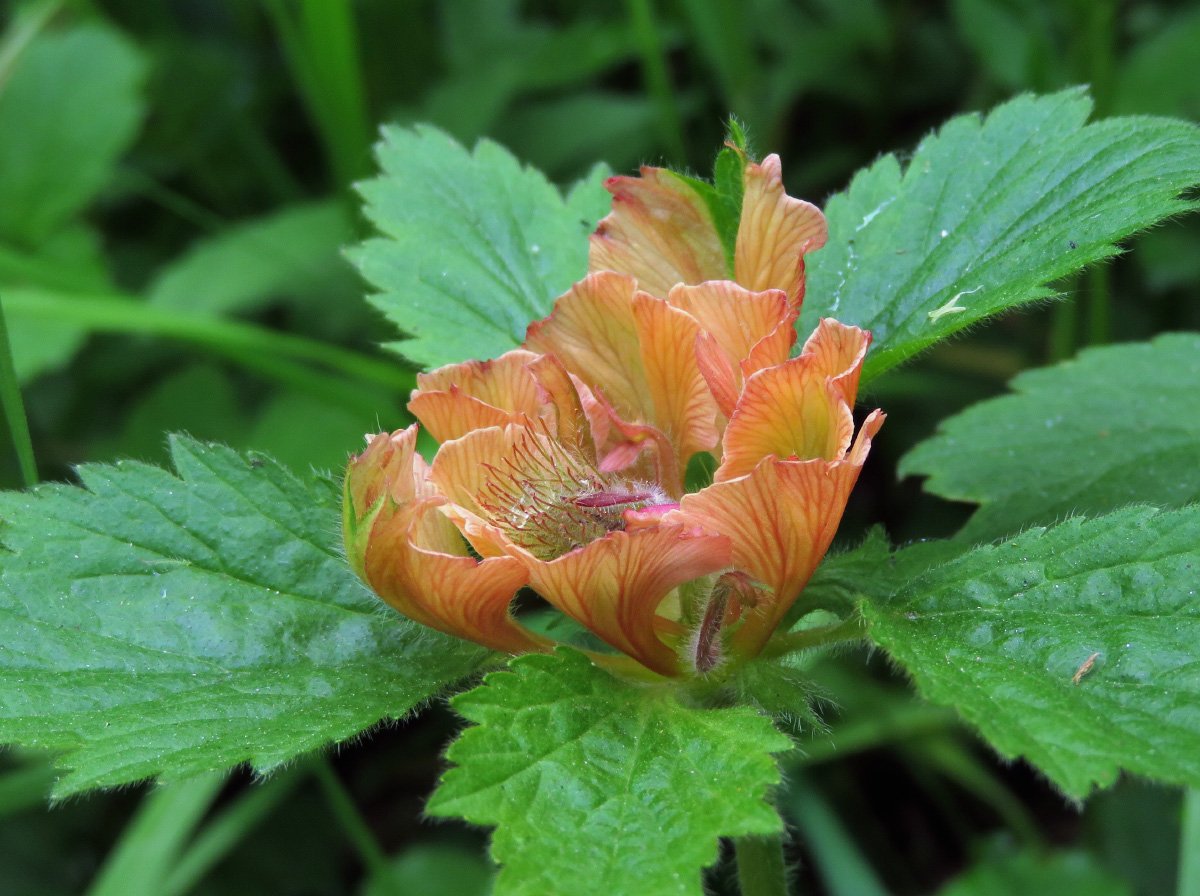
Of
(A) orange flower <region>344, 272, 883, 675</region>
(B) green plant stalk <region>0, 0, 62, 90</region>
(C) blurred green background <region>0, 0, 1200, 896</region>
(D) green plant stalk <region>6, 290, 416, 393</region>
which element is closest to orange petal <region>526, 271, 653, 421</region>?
(A) orange flower <region>344, 272, 883, 675</region>

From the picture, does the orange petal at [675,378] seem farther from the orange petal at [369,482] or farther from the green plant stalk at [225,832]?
the green plant stalk at [225,832]

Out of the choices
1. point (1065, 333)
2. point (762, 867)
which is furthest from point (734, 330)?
point (1065, 333)

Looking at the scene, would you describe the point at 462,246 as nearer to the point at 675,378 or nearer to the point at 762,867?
the point at 675,378

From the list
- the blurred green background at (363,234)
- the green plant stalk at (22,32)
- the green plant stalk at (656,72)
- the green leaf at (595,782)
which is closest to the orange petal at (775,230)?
the green leaf at (595,782)

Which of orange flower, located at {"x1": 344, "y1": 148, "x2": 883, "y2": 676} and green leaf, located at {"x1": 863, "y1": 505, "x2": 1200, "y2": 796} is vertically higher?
orange flower, located at {"x1": 344, "y1": 148, "x2": 883, "y2": 676}

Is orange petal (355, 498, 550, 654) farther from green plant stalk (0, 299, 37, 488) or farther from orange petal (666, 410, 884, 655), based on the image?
green plant stalk (0, 299, 37, 488)
